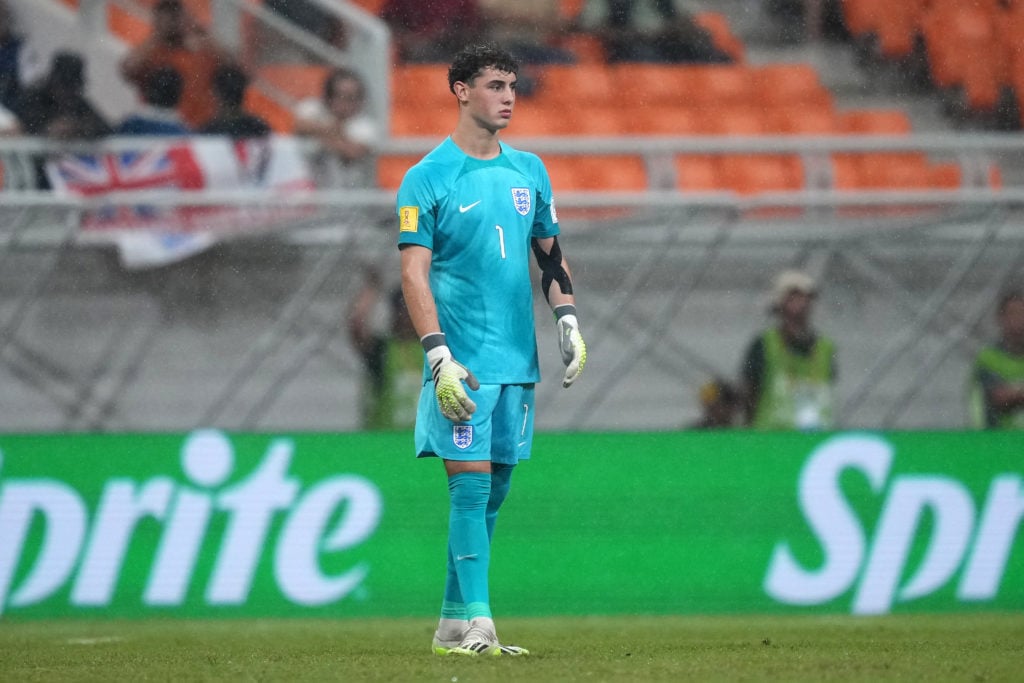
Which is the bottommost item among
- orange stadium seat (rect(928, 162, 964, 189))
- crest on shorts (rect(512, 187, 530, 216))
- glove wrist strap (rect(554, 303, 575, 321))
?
glove wrist strap (rect(554, 303, 575, 321))

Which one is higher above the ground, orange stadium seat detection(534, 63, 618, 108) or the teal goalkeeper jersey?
orange stadium seat detection(534, 63, 618, 108)

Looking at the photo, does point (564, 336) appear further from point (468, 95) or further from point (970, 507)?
point (970, 507)

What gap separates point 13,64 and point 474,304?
4.19 metres

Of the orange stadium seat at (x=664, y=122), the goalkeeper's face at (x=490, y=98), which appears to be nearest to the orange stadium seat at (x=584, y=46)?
the orange stadium seat at (x=664, y=122)

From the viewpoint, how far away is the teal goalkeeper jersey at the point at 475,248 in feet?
17.0

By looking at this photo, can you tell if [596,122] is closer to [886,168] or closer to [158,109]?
[886,168]

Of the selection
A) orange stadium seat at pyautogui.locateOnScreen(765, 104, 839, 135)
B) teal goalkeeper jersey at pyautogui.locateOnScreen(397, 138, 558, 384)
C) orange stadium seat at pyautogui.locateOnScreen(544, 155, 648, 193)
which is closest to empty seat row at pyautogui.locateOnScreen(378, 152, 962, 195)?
orange stadium seat at pyautogui.locateOnScreen(544, 155, 648, 193)

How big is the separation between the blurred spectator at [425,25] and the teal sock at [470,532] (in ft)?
13.3

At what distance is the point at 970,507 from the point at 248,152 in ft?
13.0

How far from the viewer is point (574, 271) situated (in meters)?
8.04

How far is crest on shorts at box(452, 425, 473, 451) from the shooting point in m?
5.11

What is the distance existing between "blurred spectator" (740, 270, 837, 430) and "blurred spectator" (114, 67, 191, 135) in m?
3.07

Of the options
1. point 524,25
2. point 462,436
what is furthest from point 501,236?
point 524,25

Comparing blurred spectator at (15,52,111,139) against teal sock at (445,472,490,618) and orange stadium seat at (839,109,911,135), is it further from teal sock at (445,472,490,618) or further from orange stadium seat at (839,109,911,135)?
orange stadium seat at (839,109,911,135)
